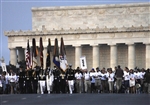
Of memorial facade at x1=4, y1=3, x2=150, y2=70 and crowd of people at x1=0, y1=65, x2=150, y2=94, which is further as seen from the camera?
memorial facade at x1=4, y1=3, x2=150, y2=70

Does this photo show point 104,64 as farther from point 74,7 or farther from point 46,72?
point 46,72

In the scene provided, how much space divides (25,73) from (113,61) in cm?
5958

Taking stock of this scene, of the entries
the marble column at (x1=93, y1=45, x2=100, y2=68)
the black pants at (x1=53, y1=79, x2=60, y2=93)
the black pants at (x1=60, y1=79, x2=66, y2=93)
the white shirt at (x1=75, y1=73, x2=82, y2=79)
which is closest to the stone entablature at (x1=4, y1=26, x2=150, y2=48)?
the marble column at (x1=93, y1=45, x2=100, y2=68)

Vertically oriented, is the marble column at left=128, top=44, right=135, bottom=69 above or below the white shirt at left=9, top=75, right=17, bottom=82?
above

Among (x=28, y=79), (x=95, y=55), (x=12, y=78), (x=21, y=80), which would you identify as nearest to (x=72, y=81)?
(x=28, y=79)

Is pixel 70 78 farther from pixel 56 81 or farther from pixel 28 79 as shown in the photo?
pixel 28 79

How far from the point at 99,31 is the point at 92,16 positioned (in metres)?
3.30

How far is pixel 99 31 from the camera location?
114m

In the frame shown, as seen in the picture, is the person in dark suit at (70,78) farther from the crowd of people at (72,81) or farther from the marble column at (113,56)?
the marble column at (113,56)

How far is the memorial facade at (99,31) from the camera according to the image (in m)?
113

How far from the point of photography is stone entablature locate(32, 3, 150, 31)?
114062 millimetres

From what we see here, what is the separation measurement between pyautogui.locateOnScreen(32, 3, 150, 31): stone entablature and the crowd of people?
5793cm

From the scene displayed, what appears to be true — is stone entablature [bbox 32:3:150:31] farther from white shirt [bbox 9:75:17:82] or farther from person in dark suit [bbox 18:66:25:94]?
person in dark suit [bbox 18:66:25:94]

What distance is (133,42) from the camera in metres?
113
